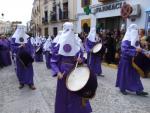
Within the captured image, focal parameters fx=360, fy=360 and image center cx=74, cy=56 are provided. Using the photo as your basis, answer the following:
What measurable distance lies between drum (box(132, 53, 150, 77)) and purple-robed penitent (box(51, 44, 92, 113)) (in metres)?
2.80

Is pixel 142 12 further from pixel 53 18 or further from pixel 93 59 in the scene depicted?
pixel 53 18

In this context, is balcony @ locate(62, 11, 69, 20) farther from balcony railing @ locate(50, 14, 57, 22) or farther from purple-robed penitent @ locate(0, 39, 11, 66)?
purple-robed penitent @ locate(0, 39, 11, 66)

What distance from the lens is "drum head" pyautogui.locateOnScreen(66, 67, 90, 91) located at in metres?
4.73

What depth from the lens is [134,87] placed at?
8.45 metres

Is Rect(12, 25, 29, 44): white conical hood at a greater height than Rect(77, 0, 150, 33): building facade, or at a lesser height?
lesser

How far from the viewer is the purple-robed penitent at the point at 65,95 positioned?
520 cm

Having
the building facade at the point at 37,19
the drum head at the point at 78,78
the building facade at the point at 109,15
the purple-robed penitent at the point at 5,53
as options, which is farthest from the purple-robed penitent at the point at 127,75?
the building facade at the point at 37,19

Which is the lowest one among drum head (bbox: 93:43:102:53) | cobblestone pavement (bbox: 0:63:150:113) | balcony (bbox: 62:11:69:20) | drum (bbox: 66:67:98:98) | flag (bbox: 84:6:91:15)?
Result: cobblestone pavement (bbox: 0:63:150:113)

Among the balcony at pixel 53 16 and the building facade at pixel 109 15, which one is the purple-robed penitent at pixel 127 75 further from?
the balcony at pixel 53 16

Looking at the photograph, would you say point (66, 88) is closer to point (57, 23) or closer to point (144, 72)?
point (144, 72)

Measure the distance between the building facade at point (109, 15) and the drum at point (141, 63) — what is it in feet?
29.4

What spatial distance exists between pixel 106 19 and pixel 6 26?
98.7 meters

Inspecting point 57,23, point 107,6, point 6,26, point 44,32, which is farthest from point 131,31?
point 6,26

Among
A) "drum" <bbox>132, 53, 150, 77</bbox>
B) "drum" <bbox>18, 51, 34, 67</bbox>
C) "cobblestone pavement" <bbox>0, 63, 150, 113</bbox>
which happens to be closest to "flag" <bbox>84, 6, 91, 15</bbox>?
"cobblestone pavement" <bbox>0, 63, 150, 113</bbox>
